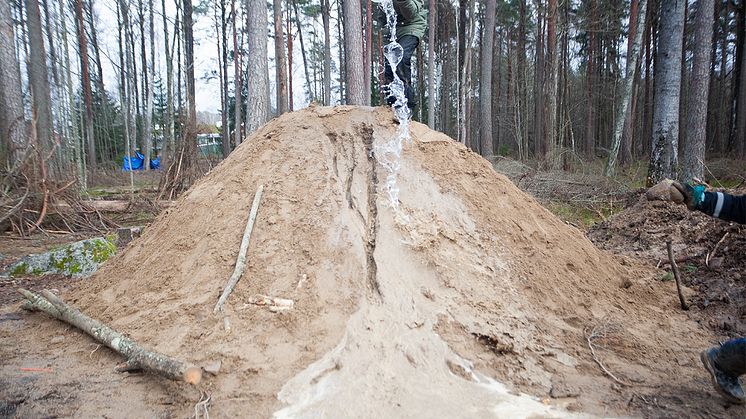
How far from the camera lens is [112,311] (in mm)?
3254

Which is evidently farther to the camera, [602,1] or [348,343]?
[602,1]

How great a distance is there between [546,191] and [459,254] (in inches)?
249

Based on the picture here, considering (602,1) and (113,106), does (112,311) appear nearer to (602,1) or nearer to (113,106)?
(602,1)

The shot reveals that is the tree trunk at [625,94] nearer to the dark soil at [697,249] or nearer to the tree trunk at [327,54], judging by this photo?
the dark soil at [697,249]

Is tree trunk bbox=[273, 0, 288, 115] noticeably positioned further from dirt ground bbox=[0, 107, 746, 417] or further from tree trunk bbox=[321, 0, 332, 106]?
dirt ground bbox=[0, 107, 746, 417]

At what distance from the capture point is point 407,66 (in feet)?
15.8

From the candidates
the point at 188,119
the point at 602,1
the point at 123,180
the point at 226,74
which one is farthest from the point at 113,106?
the point at 602,1

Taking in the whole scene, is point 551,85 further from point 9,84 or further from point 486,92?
point 9,84

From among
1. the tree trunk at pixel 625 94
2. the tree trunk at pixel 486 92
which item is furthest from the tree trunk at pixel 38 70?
the tree trunk at pixel 625 94

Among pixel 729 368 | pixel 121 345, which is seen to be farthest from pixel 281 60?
pixel 729 368

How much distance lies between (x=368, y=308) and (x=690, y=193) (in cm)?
209

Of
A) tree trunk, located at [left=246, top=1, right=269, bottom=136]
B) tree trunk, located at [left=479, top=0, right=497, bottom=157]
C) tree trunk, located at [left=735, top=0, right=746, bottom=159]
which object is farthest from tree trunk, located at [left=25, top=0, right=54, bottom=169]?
tree trunk, located at [left=735, top=0, right=746, bottom=159]

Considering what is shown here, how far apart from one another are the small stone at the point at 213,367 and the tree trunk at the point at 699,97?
784cm

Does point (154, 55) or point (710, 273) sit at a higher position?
point (154, 55)
